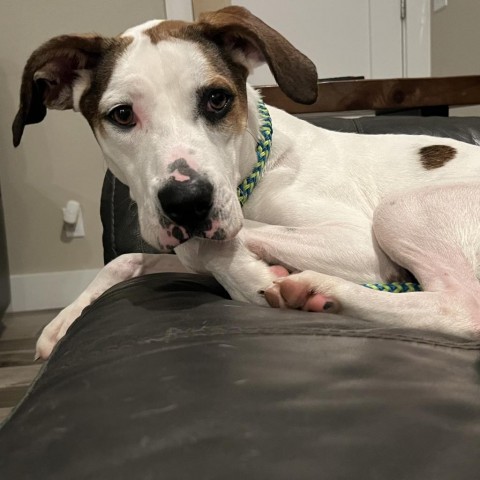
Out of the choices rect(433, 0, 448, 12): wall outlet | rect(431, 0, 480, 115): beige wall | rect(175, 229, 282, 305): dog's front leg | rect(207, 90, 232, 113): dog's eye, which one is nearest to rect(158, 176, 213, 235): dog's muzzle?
rect(175, 229, 282, 305): dog's front leg

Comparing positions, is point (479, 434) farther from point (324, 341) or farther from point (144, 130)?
point (144, 130)

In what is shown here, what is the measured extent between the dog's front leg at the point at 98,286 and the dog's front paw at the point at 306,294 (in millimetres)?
539

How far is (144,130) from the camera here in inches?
48.8

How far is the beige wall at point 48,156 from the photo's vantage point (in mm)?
3396

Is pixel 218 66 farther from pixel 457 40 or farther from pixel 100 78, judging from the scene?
pixel 457 40

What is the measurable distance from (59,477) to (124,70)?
36.6 inches

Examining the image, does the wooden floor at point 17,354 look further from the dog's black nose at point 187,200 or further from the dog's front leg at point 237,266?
the dog's black nose at point 187,200

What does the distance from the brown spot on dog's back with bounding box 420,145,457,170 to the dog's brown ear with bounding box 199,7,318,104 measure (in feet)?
1.38

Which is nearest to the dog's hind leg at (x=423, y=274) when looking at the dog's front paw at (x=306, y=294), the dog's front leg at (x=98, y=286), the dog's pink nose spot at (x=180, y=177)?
the dog's front paw at (x=306, y=294)

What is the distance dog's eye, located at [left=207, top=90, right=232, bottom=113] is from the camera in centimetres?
128

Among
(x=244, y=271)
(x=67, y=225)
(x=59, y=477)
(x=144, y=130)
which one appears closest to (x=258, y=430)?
(x=59, y=477)

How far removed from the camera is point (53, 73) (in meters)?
1.45

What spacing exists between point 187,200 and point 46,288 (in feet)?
8.93

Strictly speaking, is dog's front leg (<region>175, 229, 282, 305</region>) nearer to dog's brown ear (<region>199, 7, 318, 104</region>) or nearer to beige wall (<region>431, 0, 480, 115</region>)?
dog's brown ear (<region>199, 7, 318, 104</region>)
